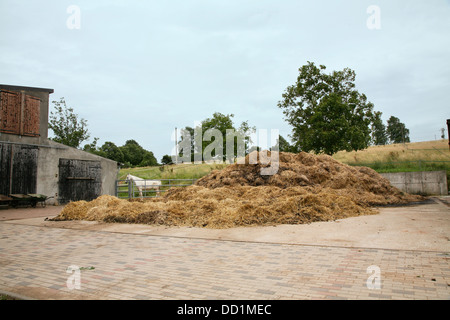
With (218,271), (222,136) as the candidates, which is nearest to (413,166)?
→ (218,271)

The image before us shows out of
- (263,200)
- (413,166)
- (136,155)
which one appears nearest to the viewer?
(263,200)

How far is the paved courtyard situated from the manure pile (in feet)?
7.62

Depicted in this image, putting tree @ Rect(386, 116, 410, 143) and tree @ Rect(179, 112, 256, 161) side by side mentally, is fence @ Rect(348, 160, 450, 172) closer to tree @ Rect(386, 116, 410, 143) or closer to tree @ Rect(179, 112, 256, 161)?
tree @ Rect(179, 112, 256, 161)

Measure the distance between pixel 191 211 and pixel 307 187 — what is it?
4372 millimetres

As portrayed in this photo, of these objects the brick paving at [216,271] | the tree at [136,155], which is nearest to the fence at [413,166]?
the brick paving at [216,271]

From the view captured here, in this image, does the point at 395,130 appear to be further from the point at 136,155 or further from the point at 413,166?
the point at 136,155

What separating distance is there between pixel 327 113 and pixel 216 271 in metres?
23.1

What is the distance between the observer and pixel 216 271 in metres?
3.96

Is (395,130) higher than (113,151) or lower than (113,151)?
higher

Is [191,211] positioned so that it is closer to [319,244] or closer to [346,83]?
[319,244]
